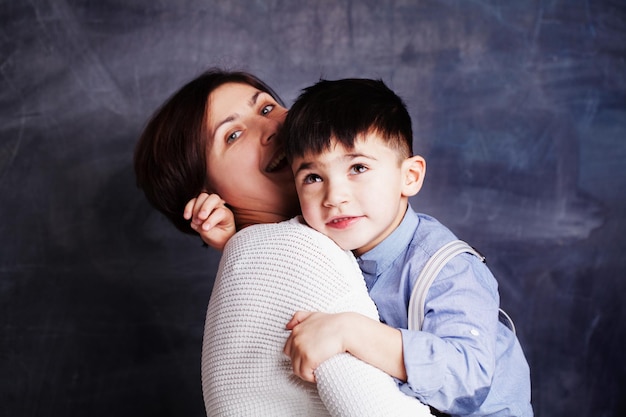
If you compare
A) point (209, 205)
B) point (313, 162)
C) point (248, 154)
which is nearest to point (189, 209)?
point (209, 205)

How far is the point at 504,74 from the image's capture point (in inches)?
117

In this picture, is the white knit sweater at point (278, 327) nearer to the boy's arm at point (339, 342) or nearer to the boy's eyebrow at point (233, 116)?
the boy's arm at point (339, 342)

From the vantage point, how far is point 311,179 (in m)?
1.55

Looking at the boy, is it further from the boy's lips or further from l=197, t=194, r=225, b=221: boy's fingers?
l=197, t=194, r=225, b=221: boy's fingers

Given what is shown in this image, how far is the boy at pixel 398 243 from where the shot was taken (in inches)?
51.8

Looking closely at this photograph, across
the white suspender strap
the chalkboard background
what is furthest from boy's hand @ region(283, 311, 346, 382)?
the chalkboard background

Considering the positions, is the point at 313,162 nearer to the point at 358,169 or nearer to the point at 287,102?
the point at 358,169

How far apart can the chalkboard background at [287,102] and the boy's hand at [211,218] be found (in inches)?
42.1

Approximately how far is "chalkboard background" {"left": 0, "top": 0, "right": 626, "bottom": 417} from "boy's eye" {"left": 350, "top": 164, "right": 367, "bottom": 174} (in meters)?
1.41

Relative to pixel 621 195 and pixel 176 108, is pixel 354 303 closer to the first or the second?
pixel 176 108

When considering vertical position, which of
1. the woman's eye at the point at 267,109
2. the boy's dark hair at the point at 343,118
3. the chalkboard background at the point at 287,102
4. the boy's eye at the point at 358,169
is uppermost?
the boy's dark hair at the point at 343,118

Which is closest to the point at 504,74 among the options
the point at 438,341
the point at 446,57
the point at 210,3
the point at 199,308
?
the point at 446,57

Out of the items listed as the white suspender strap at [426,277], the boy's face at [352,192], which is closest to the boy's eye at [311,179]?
the boy's face at [352,192]

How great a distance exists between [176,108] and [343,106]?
506 millimetres
